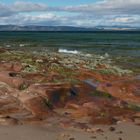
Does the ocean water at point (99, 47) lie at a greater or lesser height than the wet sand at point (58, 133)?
lesser

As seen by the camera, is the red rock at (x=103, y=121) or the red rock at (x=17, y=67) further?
the red rock at (x=17, y=67)

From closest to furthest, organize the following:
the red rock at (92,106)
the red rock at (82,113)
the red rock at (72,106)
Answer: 1. the red rock at (82,113)
2. the red rock at (92,106)
3. the red rock at (72,106)

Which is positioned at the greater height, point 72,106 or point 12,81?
point 12,81

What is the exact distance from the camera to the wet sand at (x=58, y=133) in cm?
1619

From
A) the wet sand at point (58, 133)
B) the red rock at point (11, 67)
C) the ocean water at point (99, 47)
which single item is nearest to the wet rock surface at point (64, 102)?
the wet sand at point (58, 133)

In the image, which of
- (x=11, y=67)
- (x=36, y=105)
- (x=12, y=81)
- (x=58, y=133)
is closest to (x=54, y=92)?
(x=36, y=105)

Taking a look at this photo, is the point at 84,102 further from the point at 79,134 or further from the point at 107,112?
the point at 79,134

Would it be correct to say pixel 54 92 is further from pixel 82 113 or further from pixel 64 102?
pixel 82 113

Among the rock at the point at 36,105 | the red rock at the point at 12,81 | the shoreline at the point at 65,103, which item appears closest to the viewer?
the shoreline at the point at 65,103

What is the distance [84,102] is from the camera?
2180 cm

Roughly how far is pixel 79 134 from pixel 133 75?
59.3 feet

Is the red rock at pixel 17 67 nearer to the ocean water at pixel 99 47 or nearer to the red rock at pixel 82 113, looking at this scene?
the red rock at pixel 82 113

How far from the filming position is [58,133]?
55.4 ft

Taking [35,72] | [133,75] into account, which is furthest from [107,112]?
[133,75]
